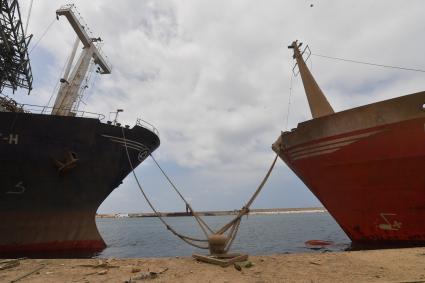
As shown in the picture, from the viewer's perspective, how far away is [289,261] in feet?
27.8

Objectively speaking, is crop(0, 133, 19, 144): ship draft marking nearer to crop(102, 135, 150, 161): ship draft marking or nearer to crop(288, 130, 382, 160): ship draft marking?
crop(102, 135, 150, 161): ship draft marking

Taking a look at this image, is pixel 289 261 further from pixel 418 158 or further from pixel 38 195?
pixel 38 195

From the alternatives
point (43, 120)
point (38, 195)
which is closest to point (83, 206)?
point (38, 195)

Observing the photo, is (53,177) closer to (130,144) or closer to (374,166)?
(130,144)

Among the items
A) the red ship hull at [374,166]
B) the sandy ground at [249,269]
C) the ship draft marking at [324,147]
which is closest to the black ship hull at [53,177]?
the sandy ground at [249,269]

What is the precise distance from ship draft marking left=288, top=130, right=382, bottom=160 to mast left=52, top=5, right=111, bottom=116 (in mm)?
16186

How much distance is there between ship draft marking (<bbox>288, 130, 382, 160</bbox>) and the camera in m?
13.8

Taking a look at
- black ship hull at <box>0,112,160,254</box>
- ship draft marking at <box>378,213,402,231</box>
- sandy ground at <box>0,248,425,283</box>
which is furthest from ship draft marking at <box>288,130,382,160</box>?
black ship hull at <box>0,112,160,254</box>

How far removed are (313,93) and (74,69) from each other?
692 inches

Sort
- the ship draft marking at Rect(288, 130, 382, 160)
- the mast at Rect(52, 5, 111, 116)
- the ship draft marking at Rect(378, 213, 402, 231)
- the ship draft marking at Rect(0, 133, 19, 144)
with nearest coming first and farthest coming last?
the ship draft marking at Rect(378, 213, 402, 231), the ship draft marking at Rect(288, 130, 382, 160), the ship draft marking at Rect(0, 133, 19, 144), the mast at Rect(52, 5, 111, 116)

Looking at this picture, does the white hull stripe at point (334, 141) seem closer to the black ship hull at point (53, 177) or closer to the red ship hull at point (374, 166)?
the red ship hull at point (374, 166)

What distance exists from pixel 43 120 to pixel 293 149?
511 inches

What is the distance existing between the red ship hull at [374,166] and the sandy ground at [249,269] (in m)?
4.36

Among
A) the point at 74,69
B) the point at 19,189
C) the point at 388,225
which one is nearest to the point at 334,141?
the point at 388,225
